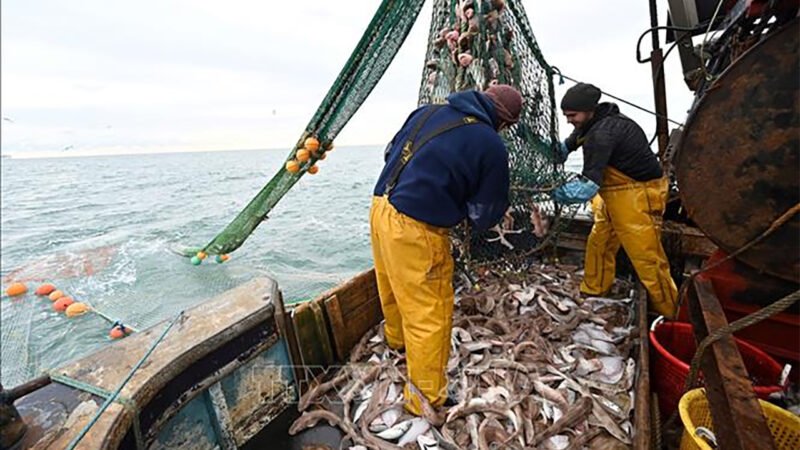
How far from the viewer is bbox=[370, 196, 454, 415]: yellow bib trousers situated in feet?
7.72

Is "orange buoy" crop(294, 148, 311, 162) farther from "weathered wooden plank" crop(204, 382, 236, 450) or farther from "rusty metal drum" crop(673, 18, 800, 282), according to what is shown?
"rusty metal drum" crop(673, 18, 800, 282)

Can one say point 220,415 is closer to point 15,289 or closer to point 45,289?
point 45,289

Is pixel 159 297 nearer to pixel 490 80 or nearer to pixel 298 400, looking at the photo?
pixel 298 400

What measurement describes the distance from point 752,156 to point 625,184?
5.23ft

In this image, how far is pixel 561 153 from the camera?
4.03 metres

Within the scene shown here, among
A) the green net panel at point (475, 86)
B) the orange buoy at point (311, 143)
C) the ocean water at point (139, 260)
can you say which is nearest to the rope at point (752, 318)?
the green net panel at point (475, 86)

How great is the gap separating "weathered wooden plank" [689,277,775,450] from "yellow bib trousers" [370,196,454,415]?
140 cm

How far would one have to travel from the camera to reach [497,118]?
8.27ft

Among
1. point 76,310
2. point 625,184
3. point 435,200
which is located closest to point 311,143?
point 435,200

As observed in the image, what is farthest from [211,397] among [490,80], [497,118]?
[490,80]

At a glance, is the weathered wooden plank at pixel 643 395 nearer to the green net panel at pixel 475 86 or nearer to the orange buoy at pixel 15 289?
the green net panel at pixel 475 86

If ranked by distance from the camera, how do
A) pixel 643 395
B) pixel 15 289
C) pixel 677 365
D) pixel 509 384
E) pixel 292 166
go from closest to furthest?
pixel 643 395
pixel 677 365
pixel 509 384
pixel 292 166
pixel 15 289

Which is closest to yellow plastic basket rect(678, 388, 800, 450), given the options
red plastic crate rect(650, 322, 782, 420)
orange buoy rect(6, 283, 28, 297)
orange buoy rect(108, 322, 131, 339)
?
red plastic crate rect(650, 322, 782, 420)

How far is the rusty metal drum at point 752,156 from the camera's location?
1.70m
